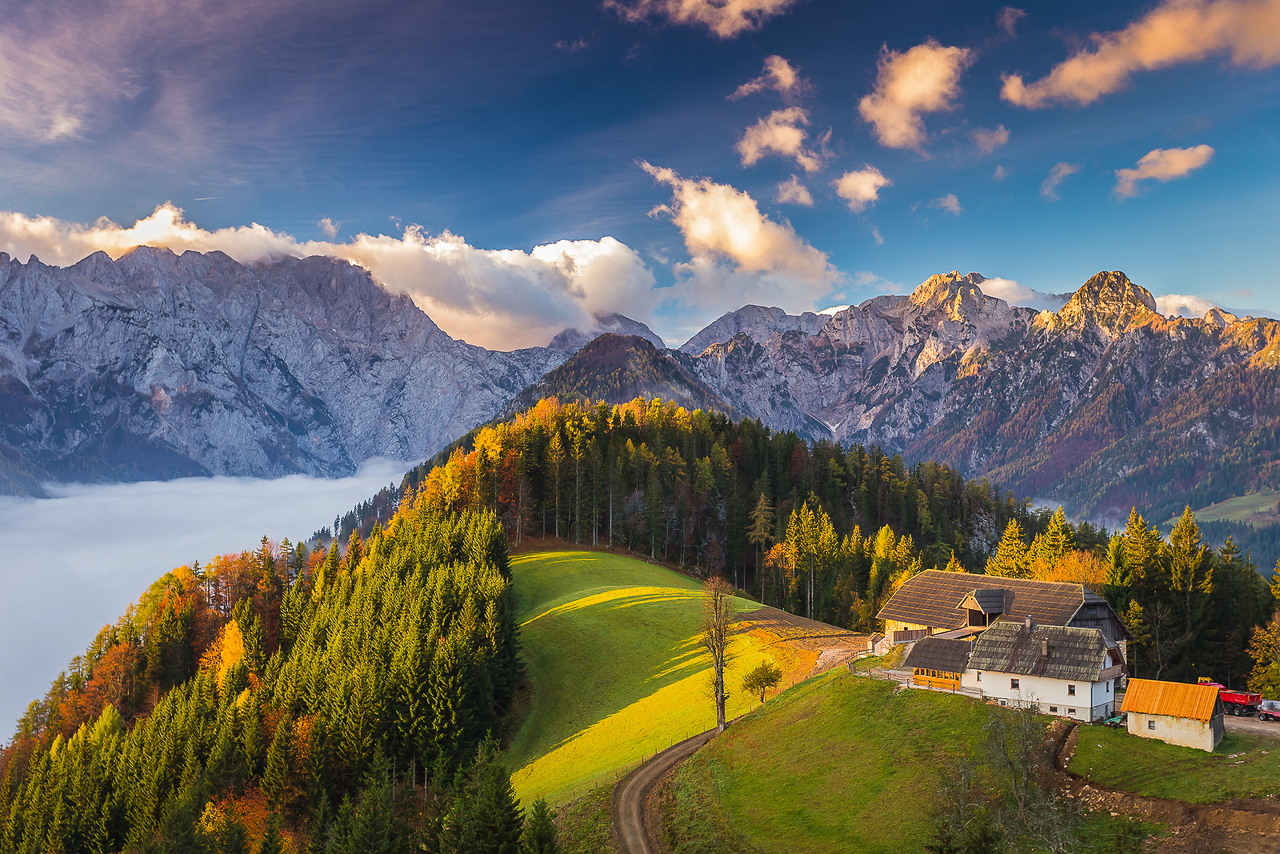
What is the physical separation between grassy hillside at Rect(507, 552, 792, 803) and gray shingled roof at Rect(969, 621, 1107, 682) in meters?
21.9

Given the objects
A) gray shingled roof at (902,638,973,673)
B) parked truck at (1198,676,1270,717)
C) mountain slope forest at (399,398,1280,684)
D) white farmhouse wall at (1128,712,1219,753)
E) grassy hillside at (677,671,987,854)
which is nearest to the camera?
grassy hillside at (677,671,987,854)

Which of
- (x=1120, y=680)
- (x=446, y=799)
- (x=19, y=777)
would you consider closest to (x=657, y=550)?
(x=446, y=799)

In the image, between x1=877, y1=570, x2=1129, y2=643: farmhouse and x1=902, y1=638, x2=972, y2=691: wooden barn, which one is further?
x1=877, y1=570, x2=1129, y2=643: farmhouse

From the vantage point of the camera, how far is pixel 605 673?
74.7 m

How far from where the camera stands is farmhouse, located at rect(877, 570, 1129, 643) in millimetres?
56000

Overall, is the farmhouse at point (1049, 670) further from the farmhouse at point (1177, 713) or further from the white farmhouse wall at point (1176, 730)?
the white farmhouse wall at point (1176, 730)

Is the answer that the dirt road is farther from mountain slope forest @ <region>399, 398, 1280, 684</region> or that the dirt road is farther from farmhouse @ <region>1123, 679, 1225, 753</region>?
mountain slope forest @ <region>399, 398, 1280, 684</region>

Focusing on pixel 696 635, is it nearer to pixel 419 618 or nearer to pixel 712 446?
pixel 419 618

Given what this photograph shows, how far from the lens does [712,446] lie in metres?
148

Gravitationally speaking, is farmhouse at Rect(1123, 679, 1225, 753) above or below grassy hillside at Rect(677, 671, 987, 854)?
above

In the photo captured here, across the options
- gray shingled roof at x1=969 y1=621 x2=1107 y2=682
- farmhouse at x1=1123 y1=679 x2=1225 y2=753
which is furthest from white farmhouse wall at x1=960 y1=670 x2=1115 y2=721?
farmhouse at x1=1123 y1=679 x2=1225 y2=753

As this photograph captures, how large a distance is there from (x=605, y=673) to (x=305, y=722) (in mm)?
29988

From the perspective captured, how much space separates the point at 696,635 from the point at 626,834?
38.5m

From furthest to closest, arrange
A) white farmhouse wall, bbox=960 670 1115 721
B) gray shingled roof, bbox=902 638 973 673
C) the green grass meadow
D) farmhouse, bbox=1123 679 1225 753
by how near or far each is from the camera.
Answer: gray shingled roof, bbox=902 638 973 673 < white farmhouse wall, bbox=960 670 1115 721 < farmhouse, bbox=1123 679 1225 753 < the green grass meadow
